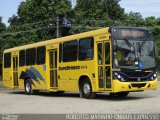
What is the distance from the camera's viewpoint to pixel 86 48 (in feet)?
67.2

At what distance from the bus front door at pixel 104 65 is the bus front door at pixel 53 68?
15.7ft

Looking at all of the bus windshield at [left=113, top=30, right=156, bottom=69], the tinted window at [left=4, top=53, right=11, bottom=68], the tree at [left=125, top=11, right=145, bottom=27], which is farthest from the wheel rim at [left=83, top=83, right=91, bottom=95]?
the tree at [left=125, top=11, right=145, bottom=27]

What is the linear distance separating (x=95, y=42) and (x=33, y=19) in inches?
1406

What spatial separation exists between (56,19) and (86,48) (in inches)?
1300

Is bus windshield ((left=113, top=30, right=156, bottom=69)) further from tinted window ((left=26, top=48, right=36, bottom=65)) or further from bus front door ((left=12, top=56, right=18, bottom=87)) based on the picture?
bus front door ((left=12, top=56, right=18, bottom=87))

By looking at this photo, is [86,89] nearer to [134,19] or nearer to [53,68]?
[53,68]

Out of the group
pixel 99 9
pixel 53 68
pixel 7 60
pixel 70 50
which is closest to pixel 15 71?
pixel 7 60

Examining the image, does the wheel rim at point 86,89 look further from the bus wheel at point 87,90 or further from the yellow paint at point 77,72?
the yellow paint at point 77,72

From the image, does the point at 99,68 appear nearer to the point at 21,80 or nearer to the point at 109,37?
the point at 109,37

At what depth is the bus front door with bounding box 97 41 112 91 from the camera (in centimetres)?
1884

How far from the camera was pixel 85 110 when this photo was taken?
15539 millimetres

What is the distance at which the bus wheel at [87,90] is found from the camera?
20312 millimetres

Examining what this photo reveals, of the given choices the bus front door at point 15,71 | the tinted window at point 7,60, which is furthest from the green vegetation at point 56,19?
the bus front door at point 15,71

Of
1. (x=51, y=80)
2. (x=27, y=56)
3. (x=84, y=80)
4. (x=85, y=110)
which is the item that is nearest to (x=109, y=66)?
(x=84, y=80)
